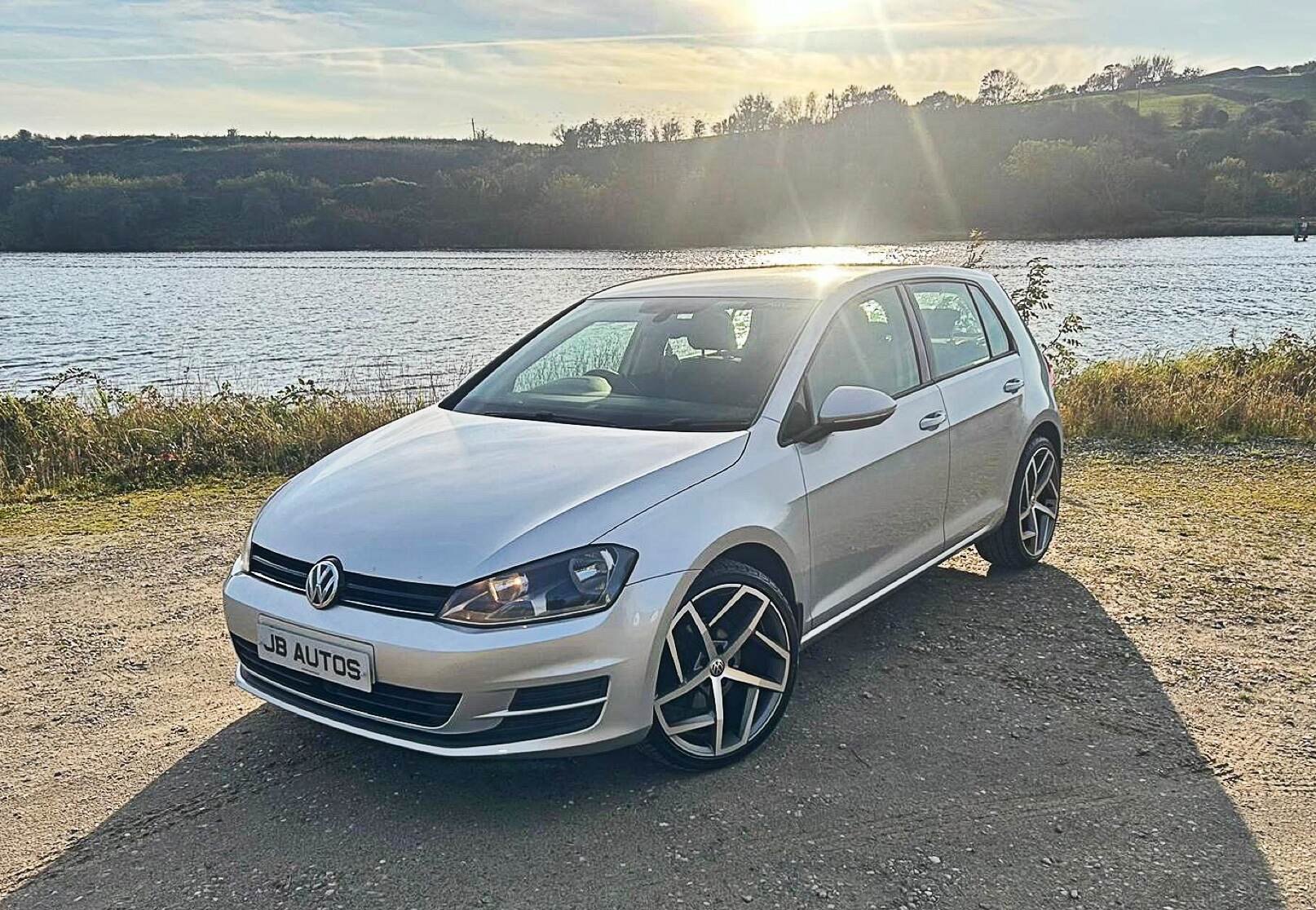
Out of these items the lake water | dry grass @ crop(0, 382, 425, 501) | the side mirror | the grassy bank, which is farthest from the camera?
A: the lake water

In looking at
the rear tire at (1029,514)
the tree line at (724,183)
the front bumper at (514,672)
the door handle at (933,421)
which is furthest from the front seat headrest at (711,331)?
the tree line at (724,183)

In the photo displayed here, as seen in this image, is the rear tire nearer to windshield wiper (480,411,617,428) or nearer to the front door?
the front door

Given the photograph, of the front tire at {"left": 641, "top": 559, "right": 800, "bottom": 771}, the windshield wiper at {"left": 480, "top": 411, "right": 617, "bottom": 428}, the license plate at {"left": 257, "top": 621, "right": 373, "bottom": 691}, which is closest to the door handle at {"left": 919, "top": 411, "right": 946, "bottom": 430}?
the front tire at {"left": 641, "top": 559, "right": 800, "bottom": 771}

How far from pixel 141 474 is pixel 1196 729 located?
8174 millimetres

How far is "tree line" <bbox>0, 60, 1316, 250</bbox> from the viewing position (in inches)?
2640

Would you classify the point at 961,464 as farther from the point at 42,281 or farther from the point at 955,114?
the point at 955,114

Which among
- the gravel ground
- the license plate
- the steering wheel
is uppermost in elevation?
the steering wheel

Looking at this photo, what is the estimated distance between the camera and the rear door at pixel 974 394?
476cm

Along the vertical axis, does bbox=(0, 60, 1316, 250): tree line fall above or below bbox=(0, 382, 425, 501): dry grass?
above

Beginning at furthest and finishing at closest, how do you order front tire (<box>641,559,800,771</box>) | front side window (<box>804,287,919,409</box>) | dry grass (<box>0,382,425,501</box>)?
1. dry grass (<box>0,382,425,501</box>)
2. front side window (<box>804,287,919,409</box>)
3. front tire (<box>641,559,800,771</box>)

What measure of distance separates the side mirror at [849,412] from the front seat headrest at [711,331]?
58cm

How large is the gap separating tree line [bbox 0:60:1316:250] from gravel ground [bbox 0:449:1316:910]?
61.4m

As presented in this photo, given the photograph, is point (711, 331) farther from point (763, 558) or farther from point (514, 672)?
point (514, 672)

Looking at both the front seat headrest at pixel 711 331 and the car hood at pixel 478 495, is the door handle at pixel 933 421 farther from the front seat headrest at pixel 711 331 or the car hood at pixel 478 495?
the car hood at pixel 478 495
